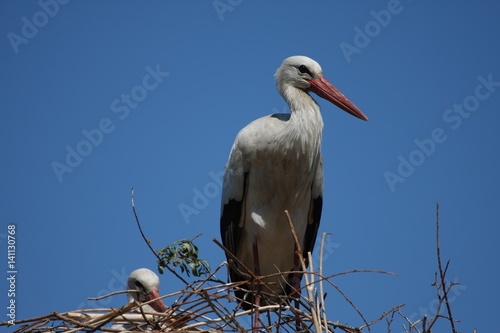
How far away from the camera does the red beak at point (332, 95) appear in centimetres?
469

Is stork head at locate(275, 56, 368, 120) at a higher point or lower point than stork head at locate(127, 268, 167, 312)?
higher

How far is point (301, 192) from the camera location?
4633 mm

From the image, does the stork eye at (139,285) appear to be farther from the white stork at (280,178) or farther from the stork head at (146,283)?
the white stork at (280,178)

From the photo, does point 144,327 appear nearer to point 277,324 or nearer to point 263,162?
point 277,324

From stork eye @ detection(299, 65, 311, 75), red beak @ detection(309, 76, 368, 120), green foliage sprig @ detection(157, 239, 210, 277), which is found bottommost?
green foliage sprig @ detection(157, 239, 210, 277)

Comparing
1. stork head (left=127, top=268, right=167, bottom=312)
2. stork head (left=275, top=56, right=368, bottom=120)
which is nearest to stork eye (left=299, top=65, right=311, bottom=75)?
stork head (left=275, top=56, right=368, bottom=120)

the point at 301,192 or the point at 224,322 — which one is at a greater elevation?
the point at 301,192

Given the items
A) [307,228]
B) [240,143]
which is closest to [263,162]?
[240,143]

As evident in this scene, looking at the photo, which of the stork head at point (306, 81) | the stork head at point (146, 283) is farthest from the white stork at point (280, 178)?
the stork head at point (146, 283)

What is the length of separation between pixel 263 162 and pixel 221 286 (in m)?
1.60

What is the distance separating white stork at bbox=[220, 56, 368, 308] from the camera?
4.51 m

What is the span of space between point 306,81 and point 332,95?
0.64 feet

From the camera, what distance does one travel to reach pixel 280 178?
14.9 ft

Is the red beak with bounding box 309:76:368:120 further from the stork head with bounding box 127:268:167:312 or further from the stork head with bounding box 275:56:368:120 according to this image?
the stork head with bounding box 127:268:167:312
